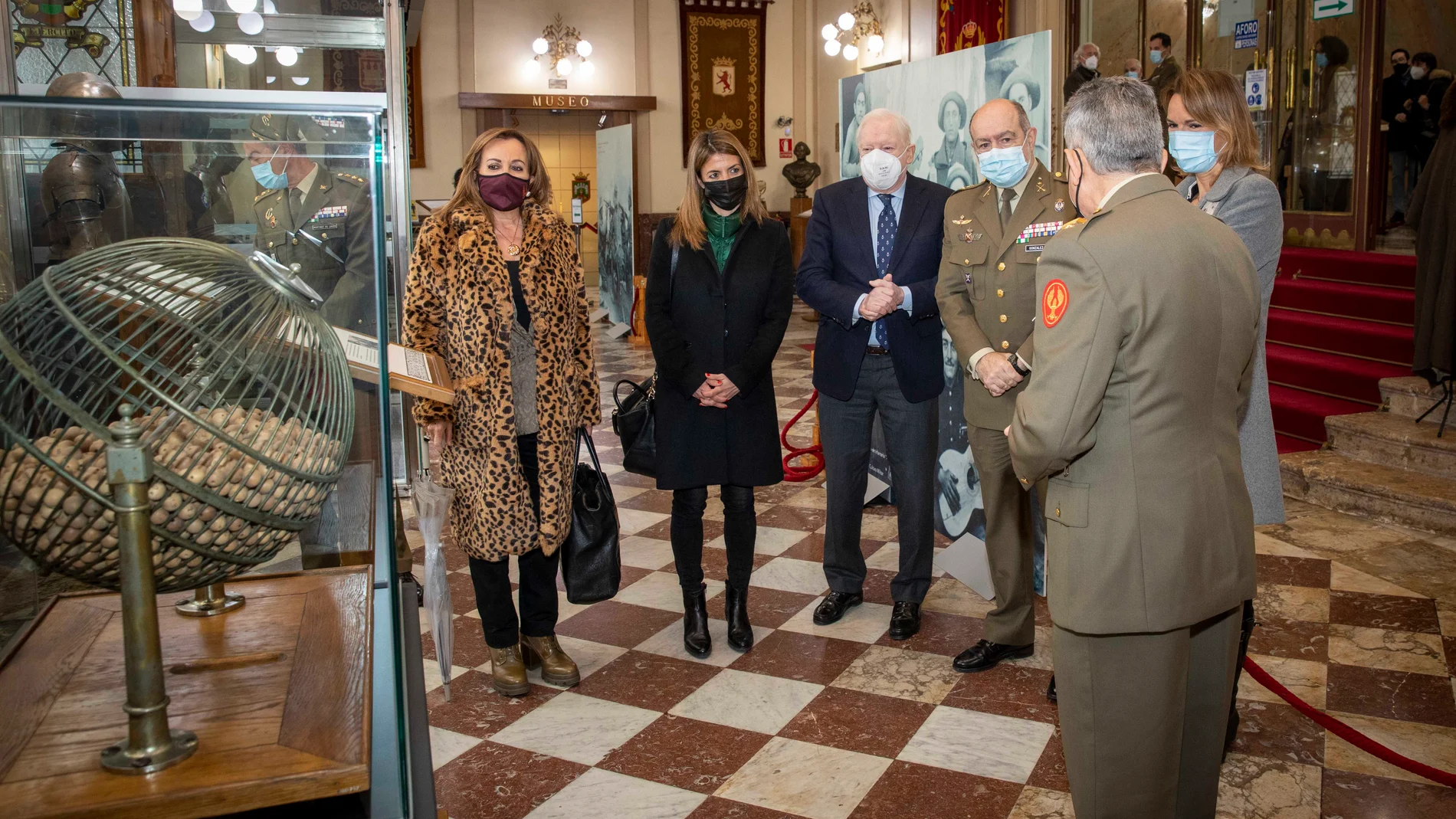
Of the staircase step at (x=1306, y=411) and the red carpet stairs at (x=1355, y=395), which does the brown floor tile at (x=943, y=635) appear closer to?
the red carpet stairs at (x=1355, y=395)

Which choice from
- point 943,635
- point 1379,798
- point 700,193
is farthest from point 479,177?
point 1379,798

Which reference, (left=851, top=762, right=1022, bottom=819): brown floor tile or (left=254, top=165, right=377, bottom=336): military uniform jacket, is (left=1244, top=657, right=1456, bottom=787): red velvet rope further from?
(left=254, top=165, right=377, bottom=336): military uniform jacket

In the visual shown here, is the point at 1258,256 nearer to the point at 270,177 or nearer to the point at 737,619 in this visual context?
the point at 737,619

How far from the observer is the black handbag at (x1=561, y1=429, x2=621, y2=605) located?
3400 mm

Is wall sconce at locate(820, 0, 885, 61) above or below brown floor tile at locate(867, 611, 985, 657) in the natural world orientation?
above

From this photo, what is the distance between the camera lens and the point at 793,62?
1669 cm

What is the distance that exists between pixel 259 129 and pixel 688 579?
2.59 metres

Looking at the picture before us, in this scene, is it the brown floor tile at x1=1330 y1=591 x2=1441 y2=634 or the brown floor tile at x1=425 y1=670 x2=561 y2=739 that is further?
the brown floor tile at x1=1330 y1=591 x2=1441 y2=634

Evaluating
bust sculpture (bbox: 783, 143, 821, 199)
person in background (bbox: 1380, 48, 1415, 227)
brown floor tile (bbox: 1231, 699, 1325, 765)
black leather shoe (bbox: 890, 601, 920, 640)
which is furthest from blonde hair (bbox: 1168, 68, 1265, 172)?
bust sculpture (bbox: 783, 143, 821, 199)

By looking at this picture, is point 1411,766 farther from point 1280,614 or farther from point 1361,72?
point 1361,72

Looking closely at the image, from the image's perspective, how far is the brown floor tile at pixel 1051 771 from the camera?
2.79 metres

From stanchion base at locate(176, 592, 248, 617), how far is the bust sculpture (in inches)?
559

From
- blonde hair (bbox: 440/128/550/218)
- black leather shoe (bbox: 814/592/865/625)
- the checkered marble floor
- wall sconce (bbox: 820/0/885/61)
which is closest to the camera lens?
the checkered marble floor

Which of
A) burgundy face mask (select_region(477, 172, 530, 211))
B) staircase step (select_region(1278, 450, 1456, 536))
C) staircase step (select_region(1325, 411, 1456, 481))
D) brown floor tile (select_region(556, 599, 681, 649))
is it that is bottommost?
brown floor tile (select_region(556, 599, 681, 649))
